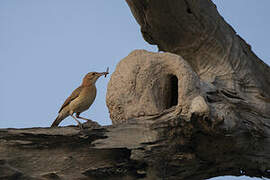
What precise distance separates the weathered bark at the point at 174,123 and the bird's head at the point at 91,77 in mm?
813

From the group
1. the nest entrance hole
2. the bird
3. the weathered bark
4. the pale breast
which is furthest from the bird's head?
the nest entrance hole

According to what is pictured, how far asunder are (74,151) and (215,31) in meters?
3.89

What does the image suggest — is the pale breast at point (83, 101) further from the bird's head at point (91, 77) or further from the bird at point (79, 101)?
the bird's head at point (91, 77)

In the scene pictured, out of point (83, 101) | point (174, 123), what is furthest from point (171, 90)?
point (174, 123)

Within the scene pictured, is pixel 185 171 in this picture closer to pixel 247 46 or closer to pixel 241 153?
pixel 241 153

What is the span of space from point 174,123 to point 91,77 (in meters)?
2.78

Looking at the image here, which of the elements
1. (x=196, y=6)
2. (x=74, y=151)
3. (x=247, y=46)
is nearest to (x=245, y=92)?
(x=247, y=46)

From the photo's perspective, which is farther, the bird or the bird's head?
the bird's head

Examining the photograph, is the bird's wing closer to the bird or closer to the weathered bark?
the bird

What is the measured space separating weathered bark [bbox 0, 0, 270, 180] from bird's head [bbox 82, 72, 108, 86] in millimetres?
813

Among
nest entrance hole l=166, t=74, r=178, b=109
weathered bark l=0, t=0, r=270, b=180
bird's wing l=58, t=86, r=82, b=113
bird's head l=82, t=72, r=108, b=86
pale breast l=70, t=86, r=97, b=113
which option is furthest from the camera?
bird's head l=82, t=72, r=108, b=86

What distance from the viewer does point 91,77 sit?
8.31 meters

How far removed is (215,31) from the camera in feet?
27.4

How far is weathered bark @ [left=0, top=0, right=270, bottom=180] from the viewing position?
18.5 feet
